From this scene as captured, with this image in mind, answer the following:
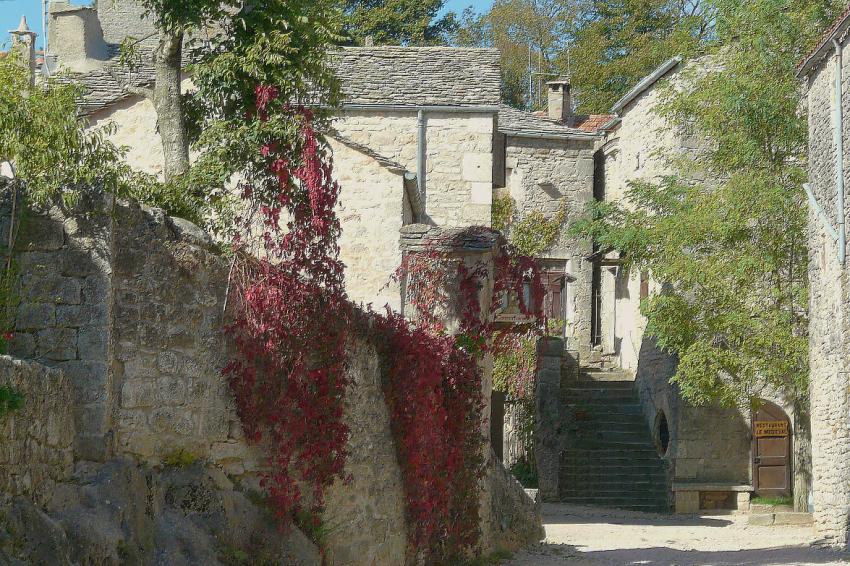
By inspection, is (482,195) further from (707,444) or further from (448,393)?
(448,393)

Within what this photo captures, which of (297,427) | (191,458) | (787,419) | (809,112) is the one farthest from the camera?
(787,419)

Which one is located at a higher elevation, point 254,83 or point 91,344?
point 254,83

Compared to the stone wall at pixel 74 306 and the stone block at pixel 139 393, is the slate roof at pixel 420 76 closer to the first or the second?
the stone block at pixel 139 393

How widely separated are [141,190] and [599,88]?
3111 centimetres

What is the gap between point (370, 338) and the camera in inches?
367

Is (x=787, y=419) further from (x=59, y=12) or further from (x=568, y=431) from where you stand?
(x=59, y=12)

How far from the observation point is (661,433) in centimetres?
2430

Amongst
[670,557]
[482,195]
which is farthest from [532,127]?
[670,557]

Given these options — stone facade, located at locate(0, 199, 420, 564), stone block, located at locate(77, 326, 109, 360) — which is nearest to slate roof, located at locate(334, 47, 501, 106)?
stone facade, located at locate(0, 199, 420, 564)

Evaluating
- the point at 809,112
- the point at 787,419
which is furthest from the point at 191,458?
the point at 787,419

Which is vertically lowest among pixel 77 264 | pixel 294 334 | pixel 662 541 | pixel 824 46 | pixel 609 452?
pixel 662 541

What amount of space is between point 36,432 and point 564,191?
24.5 metres

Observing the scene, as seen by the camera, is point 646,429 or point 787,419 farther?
point 646,429

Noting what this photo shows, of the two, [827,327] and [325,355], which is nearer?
[325,355]
